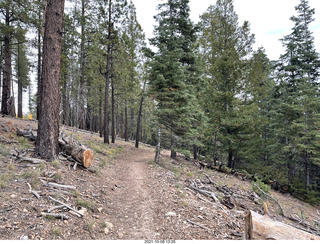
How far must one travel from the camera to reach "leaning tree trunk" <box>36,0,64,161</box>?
589 cm

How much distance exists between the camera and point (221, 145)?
50.8 ft

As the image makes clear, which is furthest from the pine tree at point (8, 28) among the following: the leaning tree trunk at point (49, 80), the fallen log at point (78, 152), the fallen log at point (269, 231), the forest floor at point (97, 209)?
the fallen log at point (269, 231)

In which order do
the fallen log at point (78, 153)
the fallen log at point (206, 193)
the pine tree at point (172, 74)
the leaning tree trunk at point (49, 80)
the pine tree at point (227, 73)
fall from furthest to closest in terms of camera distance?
1. the pine tree at point (227, 73)
2. the pine tree at point (172, 74)
3. the fallen log at point (206, 193)
4. the fallen log at point (78, 153)
5. the leaning tree trunk at point (49, 80)

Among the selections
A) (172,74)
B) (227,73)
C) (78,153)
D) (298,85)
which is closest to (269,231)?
(78,153)

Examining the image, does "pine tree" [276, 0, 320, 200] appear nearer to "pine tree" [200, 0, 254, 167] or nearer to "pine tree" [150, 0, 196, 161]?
"pine tree" [200, 0, 254, 167]

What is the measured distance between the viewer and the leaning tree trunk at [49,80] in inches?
232

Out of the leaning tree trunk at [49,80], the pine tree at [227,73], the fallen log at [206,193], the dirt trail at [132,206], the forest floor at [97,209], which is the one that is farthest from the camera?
the pine tree at [227,73]

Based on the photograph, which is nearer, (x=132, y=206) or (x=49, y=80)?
(x=132, y=206)

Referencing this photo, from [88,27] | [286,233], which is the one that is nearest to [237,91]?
[286,233]

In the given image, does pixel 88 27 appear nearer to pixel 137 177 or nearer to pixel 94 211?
pixel 137 177

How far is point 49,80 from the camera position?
19.4 ft

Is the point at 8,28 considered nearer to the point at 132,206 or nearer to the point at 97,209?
the point at 97,209

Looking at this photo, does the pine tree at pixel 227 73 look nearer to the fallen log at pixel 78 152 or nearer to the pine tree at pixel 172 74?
the pine tree at pixel 172 74

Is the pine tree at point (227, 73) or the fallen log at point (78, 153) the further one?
the pine tree at point (227, 73)
